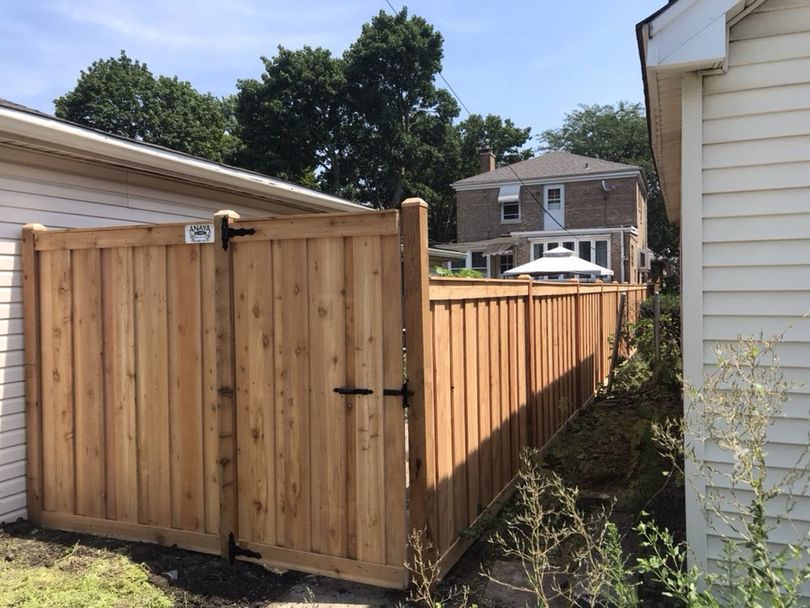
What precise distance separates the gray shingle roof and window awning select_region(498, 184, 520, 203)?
0.35 metres

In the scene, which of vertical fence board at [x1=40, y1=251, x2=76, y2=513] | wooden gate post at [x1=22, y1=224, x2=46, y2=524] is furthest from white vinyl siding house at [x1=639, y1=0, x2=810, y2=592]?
wooden gate post at [x1=22, y1=224, x2=46, y2=524]

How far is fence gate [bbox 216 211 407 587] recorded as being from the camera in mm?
3180

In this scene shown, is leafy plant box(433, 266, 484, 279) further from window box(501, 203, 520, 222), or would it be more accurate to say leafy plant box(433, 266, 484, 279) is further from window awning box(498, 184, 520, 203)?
window box(501, 203, 520, 222)

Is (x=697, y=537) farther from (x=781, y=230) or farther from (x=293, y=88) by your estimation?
(x=293, y=88)

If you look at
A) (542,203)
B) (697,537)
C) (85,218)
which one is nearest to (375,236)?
(697,537)

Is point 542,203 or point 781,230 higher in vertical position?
point 542,203

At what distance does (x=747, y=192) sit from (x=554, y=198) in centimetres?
2634

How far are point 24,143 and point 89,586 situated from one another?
2798 mm

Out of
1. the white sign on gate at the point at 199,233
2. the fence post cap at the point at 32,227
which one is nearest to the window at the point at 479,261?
the fence post cap at the point at 32,227

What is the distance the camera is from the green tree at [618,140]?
4044 centimetres

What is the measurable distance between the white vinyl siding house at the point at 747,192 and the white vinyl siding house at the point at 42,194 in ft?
12.0

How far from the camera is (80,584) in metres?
3.18

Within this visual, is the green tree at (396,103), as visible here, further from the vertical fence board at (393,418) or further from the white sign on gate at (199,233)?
the vertical fence board at (393,418)

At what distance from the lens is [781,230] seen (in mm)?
2967
